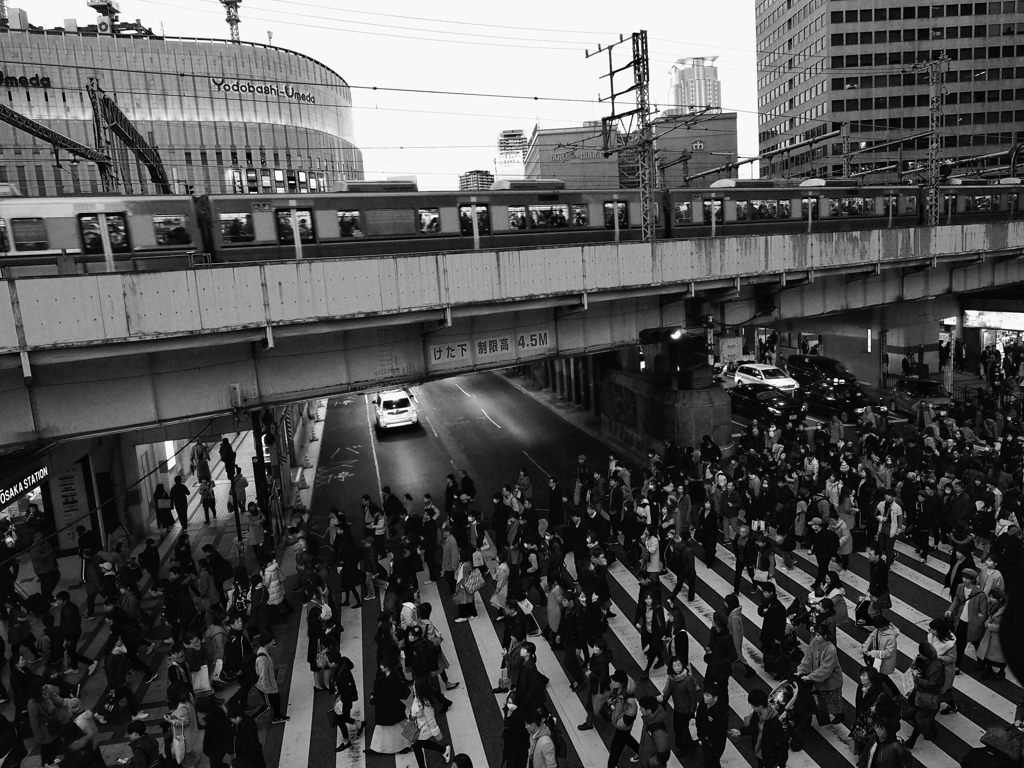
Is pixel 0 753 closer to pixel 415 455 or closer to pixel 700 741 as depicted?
pixel 700 741

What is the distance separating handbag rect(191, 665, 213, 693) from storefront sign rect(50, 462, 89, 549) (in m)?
8.93

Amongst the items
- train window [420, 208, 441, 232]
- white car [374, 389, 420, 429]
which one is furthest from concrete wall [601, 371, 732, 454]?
train window [420, 208, 441, 232]

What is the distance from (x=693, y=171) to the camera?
277 ft

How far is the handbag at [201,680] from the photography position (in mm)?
10375

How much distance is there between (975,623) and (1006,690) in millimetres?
924

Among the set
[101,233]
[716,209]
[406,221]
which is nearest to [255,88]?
[716,209]

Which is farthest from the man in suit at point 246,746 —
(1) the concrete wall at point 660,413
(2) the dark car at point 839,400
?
(2) the dark car at point 839,400

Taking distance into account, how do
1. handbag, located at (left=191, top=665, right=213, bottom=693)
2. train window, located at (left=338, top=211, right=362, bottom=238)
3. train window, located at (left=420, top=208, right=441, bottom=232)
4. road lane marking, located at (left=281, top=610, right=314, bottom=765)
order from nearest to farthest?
road lane marking, located at (left=281, top=610, right=314, bottom=765) → handbag, located at (left=191, top=665, right=213, bottom=693) → train window, located at (left=338, top=211, right=362, bottom=238) → train window, located at (left=420, top=208, right=441, bottom=232)

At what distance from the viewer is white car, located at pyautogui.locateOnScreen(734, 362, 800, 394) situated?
96.4 feet

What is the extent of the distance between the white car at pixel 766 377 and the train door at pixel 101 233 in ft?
78.5

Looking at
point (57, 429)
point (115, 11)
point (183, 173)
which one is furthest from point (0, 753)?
point (115, 11)

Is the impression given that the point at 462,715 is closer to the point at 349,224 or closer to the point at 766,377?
the point at 349,224

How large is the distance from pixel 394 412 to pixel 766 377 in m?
16.3

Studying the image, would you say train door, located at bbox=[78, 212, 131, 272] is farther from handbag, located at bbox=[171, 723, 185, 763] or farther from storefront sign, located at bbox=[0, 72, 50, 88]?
storefront sign, located at bbox=[0, 72, 50, 88]
